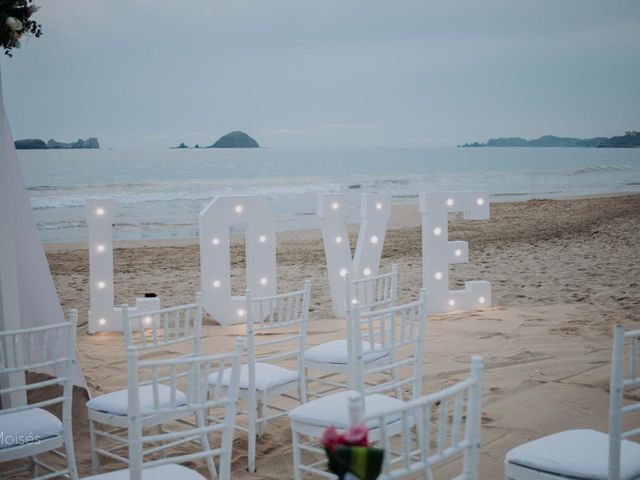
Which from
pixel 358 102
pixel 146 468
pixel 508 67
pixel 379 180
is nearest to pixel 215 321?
pixel 146 468

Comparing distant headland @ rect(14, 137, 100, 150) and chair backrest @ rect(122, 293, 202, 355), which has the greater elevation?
distant headland @ rect(14, 137, 100, 150)

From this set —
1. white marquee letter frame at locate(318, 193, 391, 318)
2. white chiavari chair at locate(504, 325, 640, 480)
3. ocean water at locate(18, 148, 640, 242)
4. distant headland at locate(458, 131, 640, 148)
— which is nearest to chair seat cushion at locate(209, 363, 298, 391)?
white chiavari chair at locate(504, 325, 640, 480)

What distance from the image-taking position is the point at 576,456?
8.27ft

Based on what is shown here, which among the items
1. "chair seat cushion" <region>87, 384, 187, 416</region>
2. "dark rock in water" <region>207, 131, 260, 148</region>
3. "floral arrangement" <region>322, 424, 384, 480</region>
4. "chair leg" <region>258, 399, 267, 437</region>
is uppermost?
"dark rock in water" <region>207, 131, 260, 148</region>

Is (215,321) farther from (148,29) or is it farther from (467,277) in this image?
(148,29)

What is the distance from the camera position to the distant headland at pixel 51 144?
3291cm

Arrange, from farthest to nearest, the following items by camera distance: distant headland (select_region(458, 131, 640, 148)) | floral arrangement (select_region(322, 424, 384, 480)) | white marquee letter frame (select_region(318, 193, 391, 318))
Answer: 1. distant headland (select_region(458, 131, 640, 148))
2. white marquee letter frame (select_region(318, 193, 391, 318))
3. floral arrangement (select_region(322, 424, 384, 480))

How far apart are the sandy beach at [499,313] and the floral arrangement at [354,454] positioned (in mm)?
2228

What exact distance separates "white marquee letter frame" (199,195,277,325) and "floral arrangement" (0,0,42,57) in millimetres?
2698

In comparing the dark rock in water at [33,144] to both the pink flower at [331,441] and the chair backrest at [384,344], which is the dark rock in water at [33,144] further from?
the pink flower at [331,441]

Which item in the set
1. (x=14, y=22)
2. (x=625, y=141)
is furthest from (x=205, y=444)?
(x=625, y=141)

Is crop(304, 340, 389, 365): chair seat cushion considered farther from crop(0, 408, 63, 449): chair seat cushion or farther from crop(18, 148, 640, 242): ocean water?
crop(18, 148, 640, 242): ocean water

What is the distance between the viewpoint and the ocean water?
68.6 ft

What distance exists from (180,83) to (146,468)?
37.8 meters
